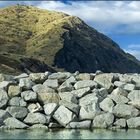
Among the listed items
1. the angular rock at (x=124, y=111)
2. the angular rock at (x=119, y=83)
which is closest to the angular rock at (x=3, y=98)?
the angular rock at (x=124, y=111)

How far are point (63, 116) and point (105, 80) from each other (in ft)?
23.6

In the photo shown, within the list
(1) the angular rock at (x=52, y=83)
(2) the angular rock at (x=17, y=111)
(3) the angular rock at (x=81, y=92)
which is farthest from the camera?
(1) the angular rock at (x=52, y=83)

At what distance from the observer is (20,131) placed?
4131 centimetres

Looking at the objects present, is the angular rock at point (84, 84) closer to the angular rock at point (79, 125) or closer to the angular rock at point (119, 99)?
the angular rock at point (119, 99)

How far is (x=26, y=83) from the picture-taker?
155 ft

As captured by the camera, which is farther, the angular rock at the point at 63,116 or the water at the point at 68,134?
the angular rock at the point at 63,116

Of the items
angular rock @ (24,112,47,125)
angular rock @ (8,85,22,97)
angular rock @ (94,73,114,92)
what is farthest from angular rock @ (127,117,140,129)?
angular rock @ (8,85,22,97)

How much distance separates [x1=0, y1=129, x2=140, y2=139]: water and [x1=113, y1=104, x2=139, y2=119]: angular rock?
2753 mm

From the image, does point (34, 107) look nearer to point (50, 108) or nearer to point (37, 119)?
point (37, 119)

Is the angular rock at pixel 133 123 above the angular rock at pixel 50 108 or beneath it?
beneath

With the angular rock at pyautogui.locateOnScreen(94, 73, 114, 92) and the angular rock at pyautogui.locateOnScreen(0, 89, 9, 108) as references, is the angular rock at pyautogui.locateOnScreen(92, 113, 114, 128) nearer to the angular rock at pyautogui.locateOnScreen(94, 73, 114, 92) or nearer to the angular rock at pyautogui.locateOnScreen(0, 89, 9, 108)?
the angular rock at pyautogui.locateOnScreen(94, 73, 114, 92)

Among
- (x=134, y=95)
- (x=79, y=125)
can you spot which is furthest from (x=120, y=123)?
(x=134, y=95)

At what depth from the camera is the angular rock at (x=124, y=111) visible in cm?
4381

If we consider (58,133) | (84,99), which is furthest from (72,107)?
(58,133)
